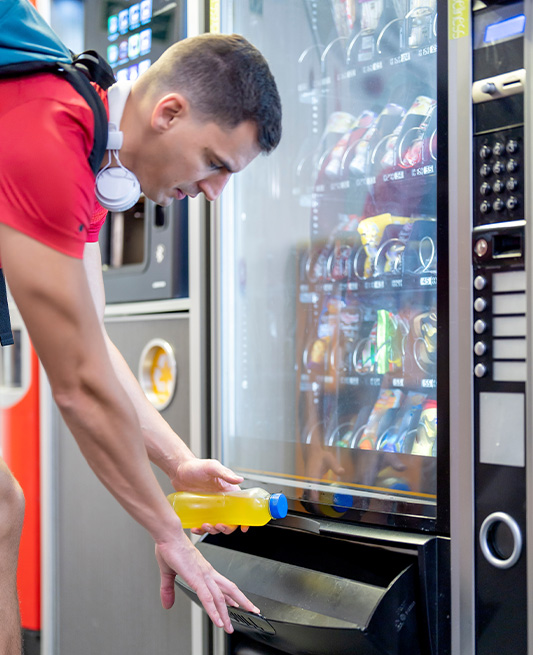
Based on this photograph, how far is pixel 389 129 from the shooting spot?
189 centimetres

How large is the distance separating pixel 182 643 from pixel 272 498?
2.52 feet

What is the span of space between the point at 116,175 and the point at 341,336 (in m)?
0.83

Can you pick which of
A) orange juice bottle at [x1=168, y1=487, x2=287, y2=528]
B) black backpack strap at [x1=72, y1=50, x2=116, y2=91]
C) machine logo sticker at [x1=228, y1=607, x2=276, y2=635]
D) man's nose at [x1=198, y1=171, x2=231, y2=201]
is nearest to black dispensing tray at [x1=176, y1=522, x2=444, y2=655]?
machine logo sticker at [x1=228, y1=607, x2=276, y2=635]

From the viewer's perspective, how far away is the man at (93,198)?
3.52 feet

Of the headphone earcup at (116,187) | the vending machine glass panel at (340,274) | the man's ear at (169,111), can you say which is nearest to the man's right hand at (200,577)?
the vending machine glass panel at (340,274)

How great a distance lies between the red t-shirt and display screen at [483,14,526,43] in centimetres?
82

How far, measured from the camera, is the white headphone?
4.31 ft

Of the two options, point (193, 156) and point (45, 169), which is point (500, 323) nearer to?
point (193, 156)

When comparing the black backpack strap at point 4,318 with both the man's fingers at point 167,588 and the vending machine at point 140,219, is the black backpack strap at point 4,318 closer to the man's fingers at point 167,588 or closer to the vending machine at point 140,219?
the man's fingers at point 167,588

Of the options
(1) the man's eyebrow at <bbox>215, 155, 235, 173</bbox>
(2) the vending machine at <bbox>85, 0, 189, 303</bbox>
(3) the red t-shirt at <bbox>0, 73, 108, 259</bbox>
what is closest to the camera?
(3) the red t-shirt at <bbox>0, 73, 108, 259</bbox>

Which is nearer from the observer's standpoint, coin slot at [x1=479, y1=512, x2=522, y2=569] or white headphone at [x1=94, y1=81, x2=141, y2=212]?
white headphone at [x1=94, y1=81, x2=141, y2=212]

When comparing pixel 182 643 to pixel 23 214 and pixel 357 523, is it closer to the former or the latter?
pixel 357 523

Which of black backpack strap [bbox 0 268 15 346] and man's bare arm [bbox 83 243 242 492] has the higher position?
black backpack strap [bbox 0 268 15 346]

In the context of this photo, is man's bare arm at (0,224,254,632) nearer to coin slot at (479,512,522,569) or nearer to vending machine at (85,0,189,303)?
coin slot at (479,512,522,569)
